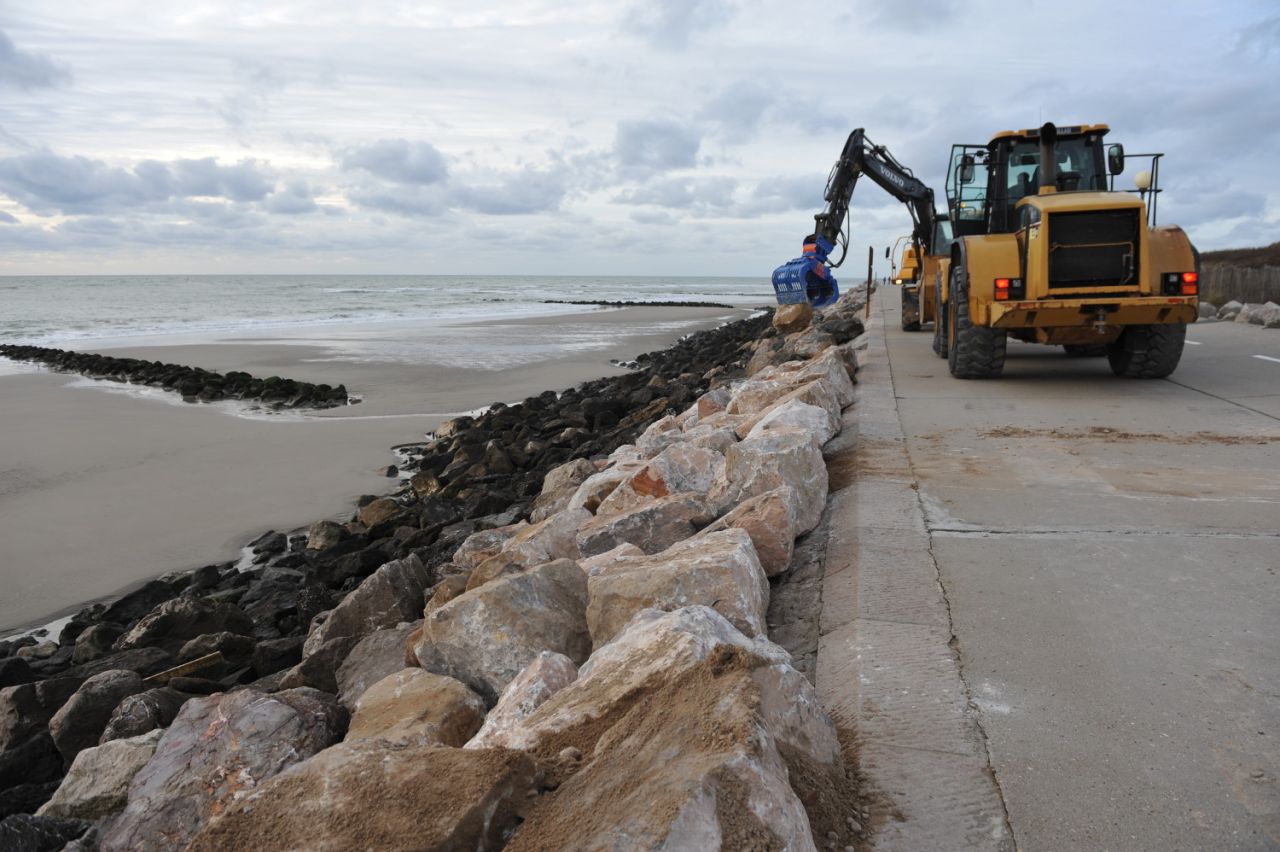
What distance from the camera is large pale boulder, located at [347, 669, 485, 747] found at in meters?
2.84

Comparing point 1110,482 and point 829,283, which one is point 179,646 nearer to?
point 1110,482

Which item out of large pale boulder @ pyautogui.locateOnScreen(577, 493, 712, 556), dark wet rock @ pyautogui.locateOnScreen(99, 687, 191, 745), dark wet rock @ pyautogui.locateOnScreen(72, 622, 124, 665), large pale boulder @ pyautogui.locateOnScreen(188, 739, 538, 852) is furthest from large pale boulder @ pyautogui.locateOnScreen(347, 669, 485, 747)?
dark wet rock @ pyautogui.locateOnScreen(72, 622, 124, 665)

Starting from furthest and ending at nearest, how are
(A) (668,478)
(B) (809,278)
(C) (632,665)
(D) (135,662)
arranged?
(B) (809,278)
(A) (668,478)
(D) (135,662)
(C) (632,665)

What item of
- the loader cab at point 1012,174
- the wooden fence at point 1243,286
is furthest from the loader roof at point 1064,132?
the wooden fence at point 1243,286

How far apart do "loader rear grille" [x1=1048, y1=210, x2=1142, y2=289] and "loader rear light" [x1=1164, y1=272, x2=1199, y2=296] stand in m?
0.28

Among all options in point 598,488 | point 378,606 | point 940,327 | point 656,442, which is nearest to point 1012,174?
point 940,327

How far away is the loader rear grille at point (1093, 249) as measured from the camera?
29.0 feet

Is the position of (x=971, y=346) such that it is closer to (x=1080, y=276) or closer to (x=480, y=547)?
(x=1080, y=276)

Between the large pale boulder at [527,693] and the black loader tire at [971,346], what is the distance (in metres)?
7.84

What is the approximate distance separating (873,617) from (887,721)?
2.50 feet

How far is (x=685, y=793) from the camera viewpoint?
1.82 metres

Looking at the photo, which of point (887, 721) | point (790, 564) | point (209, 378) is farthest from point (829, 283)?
point (887, 721)

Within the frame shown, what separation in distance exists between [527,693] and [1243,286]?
27.8 meters

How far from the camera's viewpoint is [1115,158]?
409 inches
